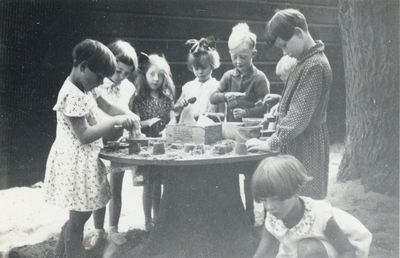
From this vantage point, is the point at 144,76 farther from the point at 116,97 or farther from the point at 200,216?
the point at 200,216

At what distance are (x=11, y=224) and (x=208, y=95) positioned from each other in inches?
86.9

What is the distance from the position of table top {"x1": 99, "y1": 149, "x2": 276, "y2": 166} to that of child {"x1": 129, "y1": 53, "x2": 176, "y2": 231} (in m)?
1.01

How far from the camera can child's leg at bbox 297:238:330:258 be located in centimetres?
198

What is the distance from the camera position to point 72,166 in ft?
8.49

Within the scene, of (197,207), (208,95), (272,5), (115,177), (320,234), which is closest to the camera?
(320,234)

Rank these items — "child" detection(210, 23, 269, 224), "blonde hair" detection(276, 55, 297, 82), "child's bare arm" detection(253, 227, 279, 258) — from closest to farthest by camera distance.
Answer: "child's bare arm" detection(253, 227, 279, 258) < "blonde hair" detection(276, 55, 297, 82) < "child" detection(210, 23, 269, 224)

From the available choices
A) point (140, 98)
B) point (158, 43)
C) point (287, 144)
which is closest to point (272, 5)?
point (158, 43)

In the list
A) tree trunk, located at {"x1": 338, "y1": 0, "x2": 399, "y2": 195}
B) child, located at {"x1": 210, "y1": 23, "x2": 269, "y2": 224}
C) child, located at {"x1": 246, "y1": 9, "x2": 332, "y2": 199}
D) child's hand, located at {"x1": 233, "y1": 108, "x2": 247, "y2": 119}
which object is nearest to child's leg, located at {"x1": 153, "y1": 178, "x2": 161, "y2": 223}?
child, located at {"x1": 210, "y1": 23, "x2": 269, "y2": 224}

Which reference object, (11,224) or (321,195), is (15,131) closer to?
(11,224)

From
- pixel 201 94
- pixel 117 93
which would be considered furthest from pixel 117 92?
pixel 201 94

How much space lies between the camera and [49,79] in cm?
441

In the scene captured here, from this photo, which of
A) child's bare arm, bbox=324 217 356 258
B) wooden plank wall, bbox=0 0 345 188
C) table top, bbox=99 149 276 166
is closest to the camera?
child's bare arm, bbox=324 217 356 258

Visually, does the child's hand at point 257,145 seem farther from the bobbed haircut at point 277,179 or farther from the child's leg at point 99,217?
the child's leg at point 99,217

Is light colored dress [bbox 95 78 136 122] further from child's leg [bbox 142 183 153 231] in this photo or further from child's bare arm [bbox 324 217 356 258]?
child's bare arm [bbox 324 217 356 258]
